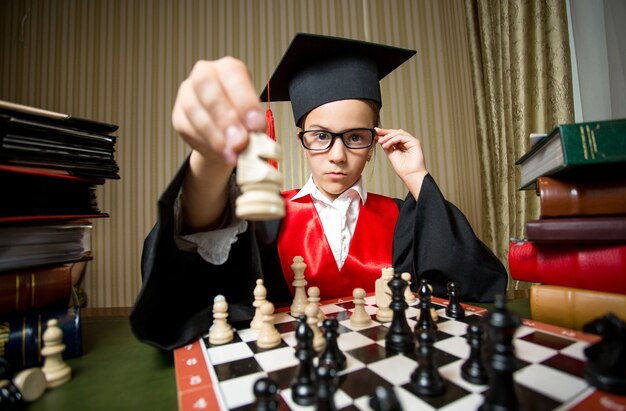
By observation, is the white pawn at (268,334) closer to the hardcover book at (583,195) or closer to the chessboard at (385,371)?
the chessboard at (385,371)

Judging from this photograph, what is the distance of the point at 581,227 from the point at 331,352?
1.90ft

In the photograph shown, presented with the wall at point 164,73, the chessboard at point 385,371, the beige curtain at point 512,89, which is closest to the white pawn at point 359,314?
the chessboard at point 385,371

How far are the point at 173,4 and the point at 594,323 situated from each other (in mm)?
3317

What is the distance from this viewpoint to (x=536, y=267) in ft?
2.57

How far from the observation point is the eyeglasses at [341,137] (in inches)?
42.9

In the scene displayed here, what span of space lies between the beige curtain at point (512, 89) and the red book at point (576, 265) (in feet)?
3.78

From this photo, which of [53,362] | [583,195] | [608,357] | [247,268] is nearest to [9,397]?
[53,362]

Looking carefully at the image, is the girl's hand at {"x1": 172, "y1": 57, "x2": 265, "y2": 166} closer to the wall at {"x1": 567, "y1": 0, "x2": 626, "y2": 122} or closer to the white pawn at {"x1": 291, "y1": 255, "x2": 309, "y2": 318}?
the white pawn at {"x1": 291, "y1": 255, "x2": 309, "y2": 318}

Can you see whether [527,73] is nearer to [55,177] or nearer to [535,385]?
[535,385]

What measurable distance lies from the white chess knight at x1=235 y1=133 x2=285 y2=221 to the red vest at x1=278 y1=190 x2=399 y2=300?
67cm

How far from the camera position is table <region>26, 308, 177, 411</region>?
0.49m

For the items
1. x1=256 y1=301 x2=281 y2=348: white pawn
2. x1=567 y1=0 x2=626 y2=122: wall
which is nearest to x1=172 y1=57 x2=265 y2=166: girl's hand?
x1=256 y1=301 x2=281 y2=348: white pawn

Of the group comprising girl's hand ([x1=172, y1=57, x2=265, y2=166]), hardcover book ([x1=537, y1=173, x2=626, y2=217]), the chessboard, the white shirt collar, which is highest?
girl's hand ([x1=172, y1=57, x2=265, y2=166])

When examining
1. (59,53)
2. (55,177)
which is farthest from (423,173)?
(59,53)
